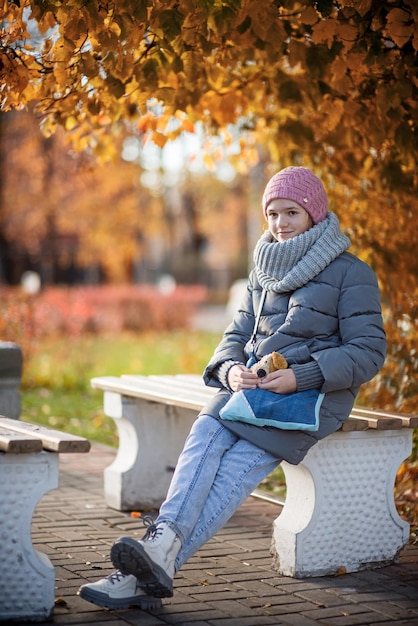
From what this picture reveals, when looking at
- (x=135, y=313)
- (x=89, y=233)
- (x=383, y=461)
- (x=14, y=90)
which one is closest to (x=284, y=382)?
(x=383, y=461)

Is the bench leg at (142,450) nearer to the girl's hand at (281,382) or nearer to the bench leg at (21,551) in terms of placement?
the girl's hand at (281,382)

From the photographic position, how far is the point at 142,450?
6.26 meters

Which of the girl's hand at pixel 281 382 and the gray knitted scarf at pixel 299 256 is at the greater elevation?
the gray knitted scarf at pixel 299 256

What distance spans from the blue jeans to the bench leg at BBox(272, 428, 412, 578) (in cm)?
37

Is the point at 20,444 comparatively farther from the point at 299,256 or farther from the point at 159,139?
the point at 159,139

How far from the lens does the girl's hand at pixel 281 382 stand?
443 centimetres

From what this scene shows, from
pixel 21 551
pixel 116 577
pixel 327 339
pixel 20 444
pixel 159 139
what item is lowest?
pixel 116 577

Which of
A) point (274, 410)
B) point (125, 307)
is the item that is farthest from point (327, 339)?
point (125, 307)

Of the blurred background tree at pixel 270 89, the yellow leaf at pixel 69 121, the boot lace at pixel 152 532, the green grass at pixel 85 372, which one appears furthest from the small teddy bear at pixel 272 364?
the green grass at pixel 85 372

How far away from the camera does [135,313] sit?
915 inches

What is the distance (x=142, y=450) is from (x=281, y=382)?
204cm

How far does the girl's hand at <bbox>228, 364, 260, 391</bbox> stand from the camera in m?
4.47

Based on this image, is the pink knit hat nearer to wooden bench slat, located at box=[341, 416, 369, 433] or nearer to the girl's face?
the girl's face

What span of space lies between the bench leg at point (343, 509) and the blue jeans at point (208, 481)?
370 mm
